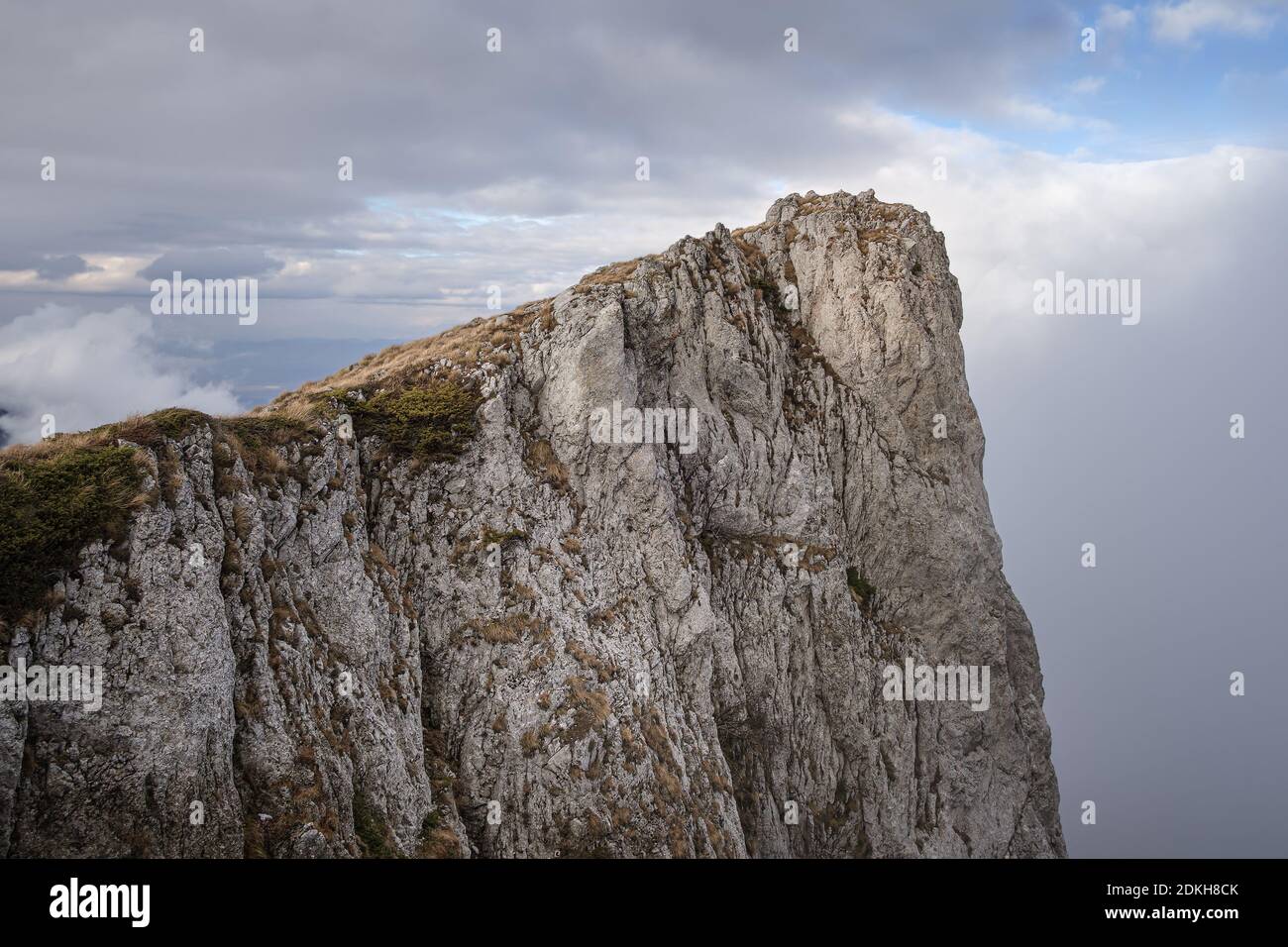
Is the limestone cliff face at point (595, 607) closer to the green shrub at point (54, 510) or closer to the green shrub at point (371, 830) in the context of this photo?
the green shrub at point (371, 830)

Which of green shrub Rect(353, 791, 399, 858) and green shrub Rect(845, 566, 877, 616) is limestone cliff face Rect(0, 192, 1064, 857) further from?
green shrub Rect(845, 566, 877, 616)

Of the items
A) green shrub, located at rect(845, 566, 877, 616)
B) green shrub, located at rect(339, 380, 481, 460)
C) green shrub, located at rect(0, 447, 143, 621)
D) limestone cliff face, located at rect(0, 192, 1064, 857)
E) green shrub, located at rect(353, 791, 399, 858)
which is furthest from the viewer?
green shrub, located at rect(845, 566, 877, 616)

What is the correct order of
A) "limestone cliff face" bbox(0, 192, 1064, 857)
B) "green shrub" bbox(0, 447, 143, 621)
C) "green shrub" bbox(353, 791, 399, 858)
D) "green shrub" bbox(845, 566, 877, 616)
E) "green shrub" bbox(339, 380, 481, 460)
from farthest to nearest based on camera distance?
"green shrub" bbox(845, 566, 877, 616), "green shrub" bbox(339, 380, 481, 460), "green shrub" bbox(353, 791, 399, 858), "limestone cliff face" bbox(0, 192, 1064, 857), "green shrub" bbox(0, 447, 143, 621)

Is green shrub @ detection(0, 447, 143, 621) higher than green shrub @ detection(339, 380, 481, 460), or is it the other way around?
green shrub @ detection(339, 380, 481, 460)

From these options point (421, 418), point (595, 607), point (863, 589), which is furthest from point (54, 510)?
point (863, 589)

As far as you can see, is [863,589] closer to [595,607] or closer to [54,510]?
[595,607]

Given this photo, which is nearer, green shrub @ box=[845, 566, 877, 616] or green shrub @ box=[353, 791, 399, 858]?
green shrub @ box=[353, 791, 399, 858]

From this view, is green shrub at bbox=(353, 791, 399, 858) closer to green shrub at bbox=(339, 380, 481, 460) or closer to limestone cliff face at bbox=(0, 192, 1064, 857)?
limestone cliff face at bbox=(0, 192, 1064, 857)

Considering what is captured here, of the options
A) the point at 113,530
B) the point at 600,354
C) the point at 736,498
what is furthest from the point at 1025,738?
the point at 113,530

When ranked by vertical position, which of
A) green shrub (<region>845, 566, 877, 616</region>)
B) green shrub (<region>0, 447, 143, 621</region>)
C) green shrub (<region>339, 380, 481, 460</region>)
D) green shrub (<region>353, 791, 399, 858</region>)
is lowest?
green shrub (<region>353, 791, 399, 858</region>)

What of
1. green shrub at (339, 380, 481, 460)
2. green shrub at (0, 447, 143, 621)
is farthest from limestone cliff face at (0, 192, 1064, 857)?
green shrub at (0, 447, 143, 621)
